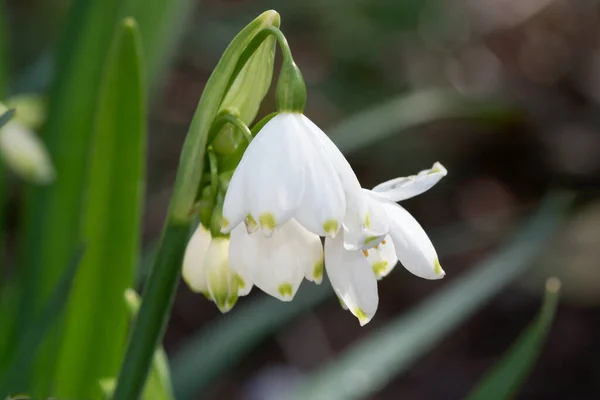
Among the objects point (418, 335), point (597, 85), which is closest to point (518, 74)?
point (597, 85)

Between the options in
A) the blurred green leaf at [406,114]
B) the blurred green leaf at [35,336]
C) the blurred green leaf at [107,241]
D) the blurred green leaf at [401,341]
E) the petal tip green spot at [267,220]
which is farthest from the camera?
the blurred green leaf at [406,114]

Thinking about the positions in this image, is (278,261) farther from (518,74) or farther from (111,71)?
(518,74)

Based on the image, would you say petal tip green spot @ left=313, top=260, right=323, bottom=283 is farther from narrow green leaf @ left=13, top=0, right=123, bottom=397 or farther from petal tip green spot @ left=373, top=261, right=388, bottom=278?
narrow green leaf @ left=13, top=0, right=123, bottom=397

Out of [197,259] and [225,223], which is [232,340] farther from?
[225,223]

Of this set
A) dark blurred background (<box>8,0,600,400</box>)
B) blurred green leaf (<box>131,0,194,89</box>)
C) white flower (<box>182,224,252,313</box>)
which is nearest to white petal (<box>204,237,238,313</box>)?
white flower (<box>182,224,252,313</box>)

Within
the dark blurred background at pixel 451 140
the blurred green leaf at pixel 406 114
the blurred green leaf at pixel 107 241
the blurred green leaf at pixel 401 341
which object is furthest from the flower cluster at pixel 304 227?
the dark blurred background at pixel 451 140

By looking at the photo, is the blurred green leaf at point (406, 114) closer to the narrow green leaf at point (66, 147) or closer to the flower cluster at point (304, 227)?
the narrow green leaf at point (66, 147)
